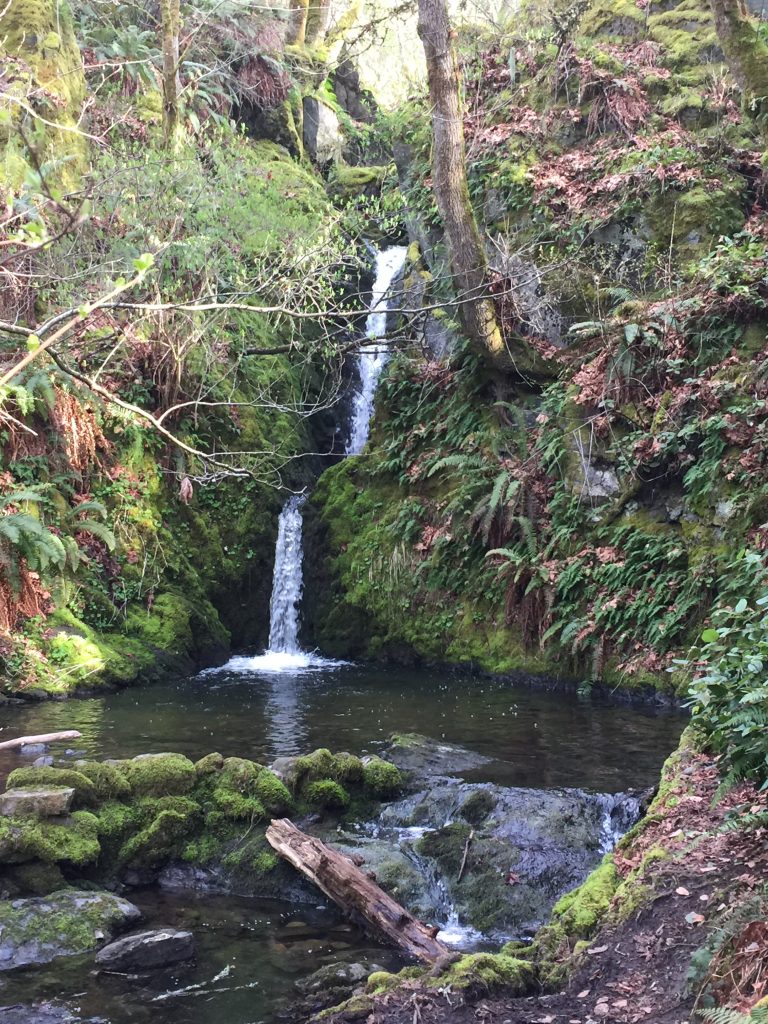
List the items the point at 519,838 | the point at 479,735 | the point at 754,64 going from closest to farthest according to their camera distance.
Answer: the point at 519,838, the point at 479,735, the point at 754,64

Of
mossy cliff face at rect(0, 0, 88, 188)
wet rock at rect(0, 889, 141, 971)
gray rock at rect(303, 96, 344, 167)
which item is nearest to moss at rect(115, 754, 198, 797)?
wet rock at rect(0, 889, 141, 971)

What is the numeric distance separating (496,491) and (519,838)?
255 inches

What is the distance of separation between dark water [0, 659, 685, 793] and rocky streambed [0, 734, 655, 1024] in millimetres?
971

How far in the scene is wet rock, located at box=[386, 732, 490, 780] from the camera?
756cm

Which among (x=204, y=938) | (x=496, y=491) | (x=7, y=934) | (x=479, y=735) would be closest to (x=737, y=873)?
(x=204, y=938)

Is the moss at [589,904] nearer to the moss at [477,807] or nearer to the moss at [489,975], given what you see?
the moss at [489,975]

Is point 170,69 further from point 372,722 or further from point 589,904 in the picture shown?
point 589,904

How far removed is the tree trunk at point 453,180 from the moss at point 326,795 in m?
7.55

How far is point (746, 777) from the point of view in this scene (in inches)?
164

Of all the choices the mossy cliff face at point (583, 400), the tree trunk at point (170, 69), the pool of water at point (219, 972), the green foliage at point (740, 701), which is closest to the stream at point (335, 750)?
the pool of water at point (219, 972)

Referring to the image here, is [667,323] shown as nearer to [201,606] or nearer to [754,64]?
[754,64]

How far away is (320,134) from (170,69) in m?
7.98

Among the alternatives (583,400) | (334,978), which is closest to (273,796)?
(334,978)

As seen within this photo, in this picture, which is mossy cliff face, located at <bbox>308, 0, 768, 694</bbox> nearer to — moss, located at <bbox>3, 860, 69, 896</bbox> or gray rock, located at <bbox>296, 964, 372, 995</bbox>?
gray rock, located at <bbox>296, 964, 372, 995</bbox>
